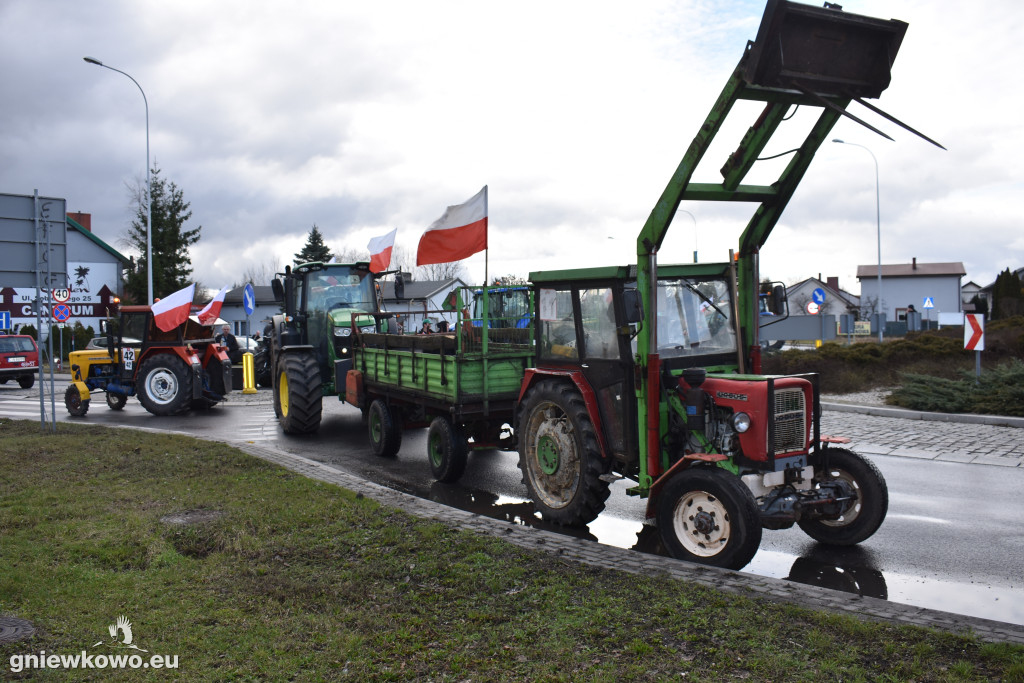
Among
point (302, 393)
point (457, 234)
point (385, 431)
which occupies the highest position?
point (457, 234)

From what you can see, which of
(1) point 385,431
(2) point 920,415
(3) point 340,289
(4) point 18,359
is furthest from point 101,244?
(2) point 920,415

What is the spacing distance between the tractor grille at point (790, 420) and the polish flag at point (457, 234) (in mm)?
5452

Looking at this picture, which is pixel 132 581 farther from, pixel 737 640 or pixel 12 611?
pixel 737 640

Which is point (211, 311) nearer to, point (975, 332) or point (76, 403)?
point (76, 403)

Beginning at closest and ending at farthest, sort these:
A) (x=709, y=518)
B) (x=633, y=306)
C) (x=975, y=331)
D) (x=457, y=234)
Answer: (x=709, y=518)
(x=633, y=306)
(x=457, y=234)
(x=975, y=331)

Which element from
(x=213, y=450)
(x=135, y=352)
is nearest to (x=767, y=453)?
(x=213, y=450)

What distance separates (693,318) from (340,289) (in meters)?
9.24

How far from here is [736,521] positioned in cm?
545

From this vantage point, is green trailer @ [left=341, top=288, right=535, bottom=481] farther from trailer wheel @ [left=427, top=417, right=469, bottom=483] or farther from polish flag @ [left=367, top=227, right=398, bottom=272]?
polish flag @ [left=367, top=227, right=398, bottom=272]

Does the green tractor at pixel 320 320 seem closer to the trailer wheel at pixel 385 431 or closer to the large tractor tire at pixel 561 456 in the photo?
the trailer wheel at pixel 385 431

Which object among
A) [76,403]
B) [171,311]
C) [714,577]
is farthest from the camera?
[76,403]

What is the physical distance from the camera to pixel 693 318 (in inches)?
271

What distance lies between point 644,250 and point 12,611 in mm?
4838

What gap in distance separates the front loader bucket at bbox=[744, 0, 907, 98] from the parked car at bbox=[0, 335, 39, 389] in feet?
87.9
